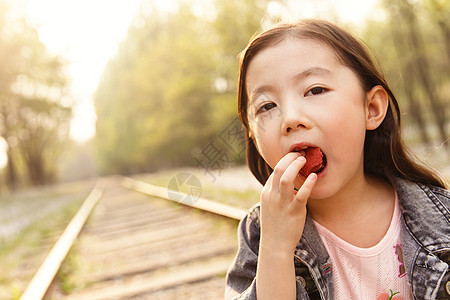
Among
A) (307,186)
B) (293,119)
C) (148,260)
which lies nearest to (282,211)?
(307,186)

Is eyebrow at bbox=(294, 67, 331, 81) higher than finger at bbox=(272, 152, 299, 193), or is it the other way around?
eyebrow at bbox=(294, 67, 331, 81)

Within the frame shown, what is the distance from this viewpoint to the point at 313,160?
3.95 feet

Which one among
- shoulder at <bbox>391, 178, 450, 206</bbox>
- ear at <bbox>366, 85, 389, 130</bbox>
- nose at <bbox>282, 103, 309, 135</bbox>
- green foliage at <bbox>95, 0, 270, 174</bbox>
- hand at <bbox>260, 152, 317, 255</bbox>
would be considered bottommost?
green foliage at <bbox>95, 0, 270, 174</bbox>

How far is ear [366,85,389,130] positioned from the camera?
1426mm

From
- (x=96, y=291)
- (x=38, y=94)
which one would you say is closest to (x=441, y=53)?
(x=96, y=291)

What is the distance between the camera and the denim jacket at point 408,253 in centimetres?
129

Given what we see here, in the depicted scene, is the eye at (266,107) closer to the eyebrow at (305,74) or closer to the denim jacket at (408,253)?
the eyebrow at (305,74)

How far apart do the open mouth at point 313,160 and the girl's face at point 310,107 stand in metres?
0.01

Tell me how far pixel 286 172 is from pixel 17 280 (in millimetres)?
4396

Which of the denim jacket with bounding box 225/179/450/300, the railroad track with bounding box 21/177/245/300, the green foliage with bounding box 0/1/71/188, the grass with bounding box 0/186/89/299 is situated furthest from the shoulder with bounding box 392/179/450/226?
the green foliage with bounding box 0/1/71/188

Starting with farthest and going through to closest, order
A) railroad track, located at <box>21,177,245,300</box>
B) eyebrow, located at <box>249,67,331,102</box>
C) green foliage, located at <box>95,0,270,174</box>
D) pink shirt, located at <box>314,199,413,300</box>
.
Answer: green foliage, located at <box>95,0,270,174</box> → railroad track, located at <box>21,177,245,300</box> → pink shirt, located at <box>314,199,413,300</box> → eyebrow, located at <box>249,67,331,102</box>

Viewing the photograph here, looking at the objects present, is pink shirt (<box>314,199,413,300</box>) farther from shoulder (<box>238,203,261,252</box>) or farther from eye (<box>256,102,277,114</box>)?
eye (<box>256,102,277,114</box>)

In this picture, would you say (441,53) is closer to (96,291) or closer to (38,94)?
(96,291)

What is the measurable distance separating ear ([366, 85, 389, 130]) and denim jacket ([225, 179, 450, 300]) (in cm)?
28
